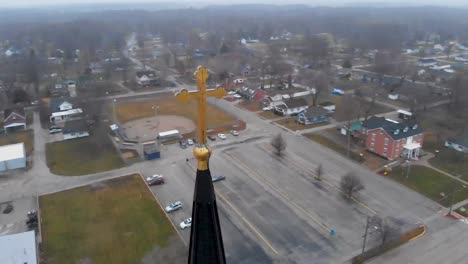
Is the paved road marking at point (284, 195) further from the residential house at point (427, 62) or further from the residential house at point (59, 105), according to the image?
the residential house at point (427, 62)

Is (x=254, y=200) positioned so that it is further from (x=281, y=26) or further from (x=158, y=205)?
(x=281, y=26)

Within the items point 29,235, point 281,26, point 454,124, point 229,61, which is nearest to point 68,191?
point 29,235

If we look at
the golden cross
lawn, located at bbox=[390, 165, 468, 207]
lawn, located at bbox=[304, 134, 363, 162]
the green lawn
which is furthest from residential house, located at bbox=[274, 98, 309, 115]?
the golden cross

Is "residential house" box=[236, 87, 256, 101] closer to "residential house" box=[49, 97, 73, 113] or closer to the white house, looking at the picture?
the white house

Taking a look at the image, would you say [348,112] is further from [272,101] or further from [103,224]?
[103,224]

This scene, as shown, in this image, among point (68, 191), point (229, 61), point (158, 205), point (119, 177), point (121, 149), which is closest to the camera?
point (158, 205)

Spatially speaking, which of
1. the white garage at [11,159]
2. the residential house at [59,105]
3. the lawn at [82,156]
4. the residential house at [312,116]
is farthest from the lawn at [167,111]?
the white garage at [11,159]
